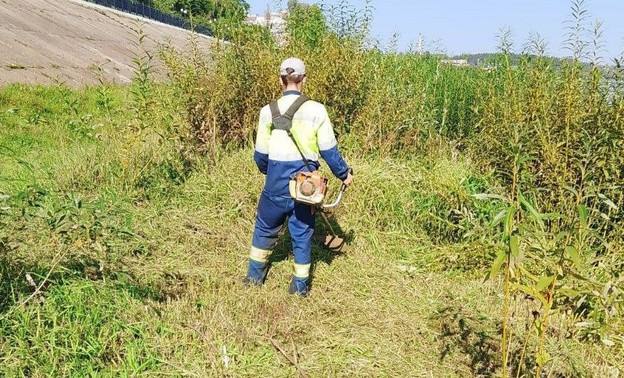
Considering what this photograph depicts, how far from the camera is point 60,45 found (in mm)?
14844

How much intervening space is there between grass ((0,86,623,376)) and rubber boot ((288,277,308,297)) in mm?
97

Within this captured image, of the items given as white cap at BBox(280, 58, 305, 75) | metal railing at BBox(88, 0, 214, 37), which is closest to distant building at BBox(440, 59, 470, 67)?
white cap at BBox(280, 58, 305, 75)

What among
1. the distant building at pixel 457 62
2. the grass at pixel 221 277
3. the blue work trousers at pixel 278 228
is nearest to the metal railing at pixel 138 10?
the distant building at pixel 457 62

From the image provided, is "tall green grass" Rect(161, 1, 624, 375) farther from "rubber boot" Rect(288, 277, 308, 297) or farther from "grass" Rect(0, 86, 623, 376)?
"rubber boot" Rect(288, 277, 308, 297)

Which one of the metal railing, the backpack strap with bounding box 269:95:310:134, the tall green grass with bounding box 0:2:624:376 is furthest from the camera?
the metal railing

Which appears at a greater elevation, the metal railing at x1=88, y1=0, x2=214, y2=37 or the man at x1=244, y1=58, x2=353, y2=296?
the metal railing at x1=88, y1=0, x2=214, y2=37

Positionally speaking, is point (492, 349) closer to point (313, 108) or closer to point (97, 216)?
point (313, 108)

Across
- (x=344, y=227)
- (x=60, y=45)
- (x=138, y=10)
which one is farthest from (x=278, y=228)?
(x=138, y=10)

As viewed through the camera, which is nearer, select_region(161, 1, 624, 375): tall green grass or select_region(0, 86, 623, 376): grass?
select_region(0, 86, 623, 376): grass

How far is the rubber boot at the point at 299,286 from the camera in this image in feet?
13.3

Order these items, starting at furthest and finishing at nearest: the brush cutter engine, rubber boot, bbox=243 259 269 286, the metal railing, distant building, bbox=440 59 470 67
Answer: the metal railing → distant building, bbox=440 59 470 67 → rubber boot, bbox=243 259 269 286 → the brush cutter engine

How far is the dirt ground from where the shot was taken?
11.2 metres

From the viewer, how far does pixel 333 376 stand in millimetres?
3109

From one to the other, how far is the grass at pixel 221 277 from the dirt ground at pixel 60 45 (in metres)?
2.53
